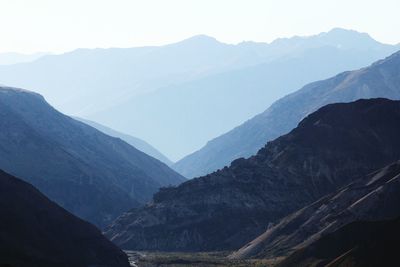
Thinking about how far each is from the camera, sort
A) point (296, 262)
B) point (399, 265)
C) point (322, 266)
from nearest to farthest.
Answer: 1. point (399, 265)
2. point (322, 266)
3. point (296, 262)

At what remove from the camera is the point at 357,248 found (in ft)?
504

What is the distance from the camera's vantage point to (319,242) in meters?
186

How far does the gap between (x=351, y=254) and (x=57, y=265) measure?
77544mm

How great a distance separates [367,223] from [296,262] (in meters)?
18.3

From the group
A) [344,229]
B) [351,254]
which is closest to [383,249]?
[351,254]

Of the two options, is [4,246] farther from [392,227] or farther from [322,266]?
[392,227]

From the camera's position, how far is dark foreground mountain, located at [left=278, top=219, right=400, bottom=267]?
147 metres

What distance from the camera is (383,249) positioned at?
14925cm

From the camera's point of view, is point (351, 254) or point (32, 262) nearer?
point (351, 254)

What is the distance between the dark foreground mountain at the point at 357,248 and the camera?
147 meters

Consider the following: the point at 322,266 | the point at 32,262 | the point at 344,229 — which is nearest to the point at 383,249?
the point at 322,266

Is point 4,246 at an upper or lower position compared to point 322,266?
upper

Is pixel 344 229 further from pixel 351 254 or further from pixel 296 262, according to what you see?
pixel 351 254

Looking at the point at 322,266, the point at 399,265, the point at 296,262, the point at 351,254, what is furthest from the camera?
the point at 296,262
